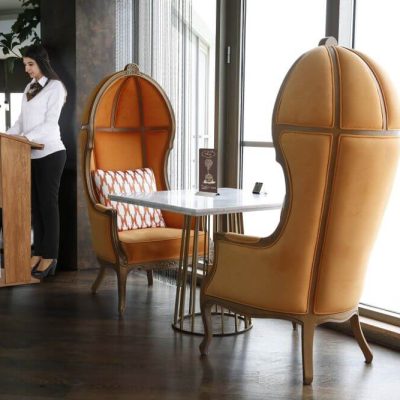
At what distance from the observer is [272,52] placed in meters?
4.56

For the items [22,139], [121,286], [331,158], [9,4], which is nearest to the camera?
[331,158]

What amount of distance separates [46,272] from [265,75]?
2.06 meters

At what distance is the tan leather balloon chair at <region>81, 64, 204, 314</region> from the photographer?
4.19 meters

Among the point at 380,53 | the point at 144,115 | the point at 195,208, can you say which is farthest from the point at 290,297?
the point at 144,115

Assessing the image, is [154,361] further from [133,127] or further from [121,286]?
[133,127]

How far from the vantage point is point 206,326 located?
11.0 ft

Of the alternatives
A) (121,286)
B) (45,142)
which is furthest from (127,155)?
(121,286)

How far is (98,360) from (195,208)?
856 millimetres

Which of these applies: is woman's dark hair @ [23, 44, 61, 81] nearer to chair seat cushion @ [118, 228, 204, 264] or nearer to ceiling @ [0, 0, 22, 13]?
chair seat cushion @ [118, 228, 204, 264]

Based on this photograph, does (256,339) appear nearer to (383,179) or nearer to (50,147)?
(383,179)

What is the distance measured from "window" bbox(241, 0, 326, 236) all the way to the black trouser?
4.38 feet

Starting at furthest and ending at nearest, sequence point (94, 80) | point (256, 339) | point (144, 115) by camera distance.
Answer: point (94, 80) → point (144, 115) → point (256, 339)

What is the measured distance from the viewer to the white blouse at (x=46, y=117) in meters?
4.89

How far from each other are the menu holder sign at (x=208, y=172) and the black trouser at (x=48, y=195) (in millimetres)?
1476
